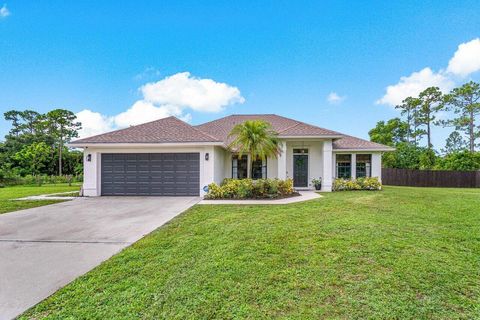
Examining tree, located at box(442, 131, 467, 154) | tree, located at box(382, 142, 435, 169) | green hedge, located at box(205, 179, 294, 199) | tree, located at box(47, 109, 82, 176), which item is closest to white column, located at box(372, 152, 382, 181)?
green hedge, located at box(205, 179, 294, 199)

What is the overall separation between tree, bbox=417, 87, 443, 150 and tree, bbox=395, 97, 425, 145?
1.40 feet

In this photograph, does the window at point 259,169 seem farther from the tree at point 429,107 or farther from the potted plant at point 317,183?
the tree at point 429,107

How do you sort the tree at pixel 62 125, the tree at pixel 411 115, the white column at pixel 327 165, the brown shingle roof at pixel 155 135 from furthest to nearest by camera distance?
1. the tree at pixel 62 125
2. the tree at pixel 411 115
3. the white column at pixel 327 165
4. the brown shingle roof at pixel 155 135

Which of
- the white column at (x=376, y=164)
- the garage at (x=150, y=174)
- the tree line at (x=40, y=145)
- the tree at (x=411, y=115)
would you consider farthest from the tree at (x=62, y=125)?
the tree at (x=411, y=115)

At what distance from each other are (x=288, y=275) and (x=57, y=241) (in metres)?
4.84

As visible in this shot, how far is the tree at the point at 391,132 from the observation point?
98.1 ft

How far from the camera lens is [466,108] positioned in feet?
86.3

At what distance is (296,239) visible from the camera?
15.8 ft

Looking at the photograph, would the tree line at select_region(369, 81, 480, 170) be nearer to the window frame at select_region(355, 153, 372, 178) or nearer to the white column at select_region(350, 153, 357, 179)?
the window frame at select_region(355, 153, 372, 178)

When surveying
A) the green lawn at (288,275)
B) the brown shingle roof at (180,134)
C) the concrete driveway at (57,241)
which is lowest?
the concrete driveway at (57,241)

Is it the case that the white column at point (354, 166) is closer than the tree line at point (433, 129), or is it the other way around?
the white column at point (354, 166)

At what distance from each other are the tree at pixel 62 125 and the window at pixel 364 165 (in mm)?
36364

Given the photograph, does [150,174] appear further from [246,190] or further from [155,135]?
[246,190]

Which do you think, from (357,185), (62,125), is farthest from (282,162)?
(62,125)
